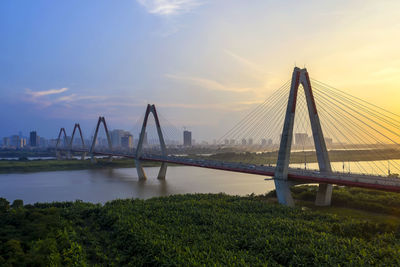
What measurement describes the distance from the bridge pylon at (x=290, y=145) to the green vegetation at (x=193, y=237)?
2.01 m

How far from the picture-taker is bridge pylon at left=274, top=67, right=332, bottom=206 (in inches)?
732

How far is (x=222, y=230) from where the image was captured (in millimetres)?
12945

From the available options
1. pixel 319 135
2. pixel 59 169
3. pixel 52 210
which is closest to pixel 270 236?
pixel 319 135

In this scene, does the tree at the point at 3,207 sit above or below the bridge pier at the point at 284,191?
below

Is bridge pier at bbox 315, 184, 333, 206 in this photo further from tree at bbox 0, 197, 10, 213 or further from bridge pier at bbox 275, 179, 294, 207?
A: tree at bbox 0, 197, 10, 213

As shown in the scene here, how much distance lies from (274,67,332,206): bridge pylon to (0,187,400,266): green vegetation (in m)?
2.01

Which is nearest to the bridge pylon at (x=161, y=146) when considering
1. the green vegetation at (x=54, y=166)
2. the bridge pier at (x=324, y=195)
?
the green vegetation at (x=54, y=166)

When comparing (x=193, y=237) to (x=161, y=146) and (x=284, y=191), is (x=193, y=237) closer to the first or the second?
(x=284, y=191)

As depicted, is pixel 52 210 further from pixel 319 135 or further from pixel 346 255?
pixel 319 135

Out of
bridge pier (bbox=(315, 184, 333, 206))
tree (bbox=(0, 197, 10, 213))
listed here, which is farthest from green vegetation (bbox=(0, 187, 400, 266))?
bridge pier (bbox=(315, 184, 333, 206))

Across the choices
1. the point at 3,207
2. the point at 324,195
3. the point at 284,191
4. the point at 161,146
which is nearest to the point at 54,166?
the point at 161,146

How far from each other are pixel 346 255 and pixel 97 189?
26430mm

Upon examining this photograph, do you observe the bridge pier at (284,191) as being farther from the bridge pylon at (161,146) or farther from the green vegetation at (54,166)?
the green vegetation at (54,166)

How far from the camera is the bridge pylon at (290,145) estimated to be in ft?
61.0
